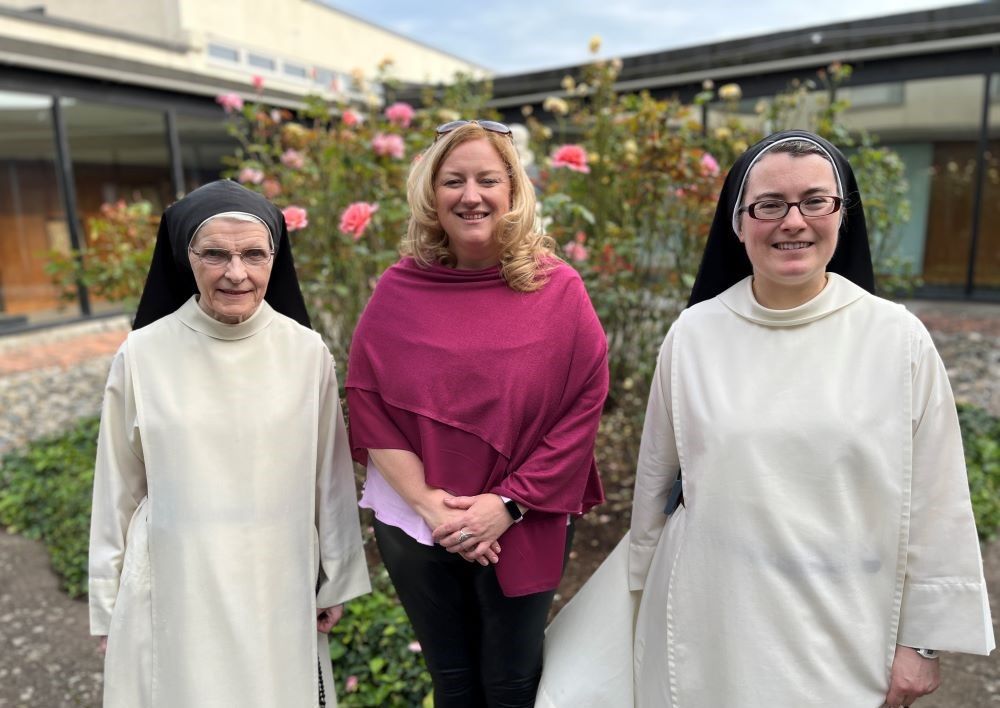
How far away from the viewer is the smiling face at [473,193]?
178 centimetres

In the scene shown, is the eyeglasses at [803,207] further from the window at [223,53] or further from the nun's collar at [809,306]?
the window at [223,53]

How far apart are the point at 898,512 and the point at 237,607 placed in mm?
1544

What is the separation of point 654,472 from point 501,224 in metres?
0.75

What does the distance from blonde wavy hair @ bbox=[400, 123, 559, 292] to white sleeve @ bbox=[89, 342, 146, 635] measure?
826 mm

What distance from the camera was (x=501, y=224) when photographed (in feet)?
5.87

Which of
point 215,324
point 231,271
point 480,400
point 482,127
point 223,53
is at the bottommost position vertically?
point 480,400

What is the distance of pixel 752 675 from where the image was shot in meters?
1.49

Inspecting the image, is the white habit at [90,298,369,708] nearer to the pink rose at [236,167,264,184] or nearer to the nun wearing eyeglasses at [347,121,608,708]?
the nun wearing eyeglasses at [347,121,608,708]

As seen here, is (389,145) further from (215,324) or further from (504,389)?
(504,389)

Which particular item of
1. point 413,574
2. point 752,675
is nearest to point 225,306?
point 413,574

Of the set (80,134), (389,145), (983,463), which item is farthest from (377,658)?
(80,134)

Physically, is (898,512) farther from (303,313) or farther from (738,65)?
(738,65)

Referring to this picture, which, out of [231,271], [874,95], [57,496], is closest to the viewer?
[231,271]

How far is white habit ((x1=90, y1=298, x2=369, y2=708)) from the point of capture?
5.52 feet
